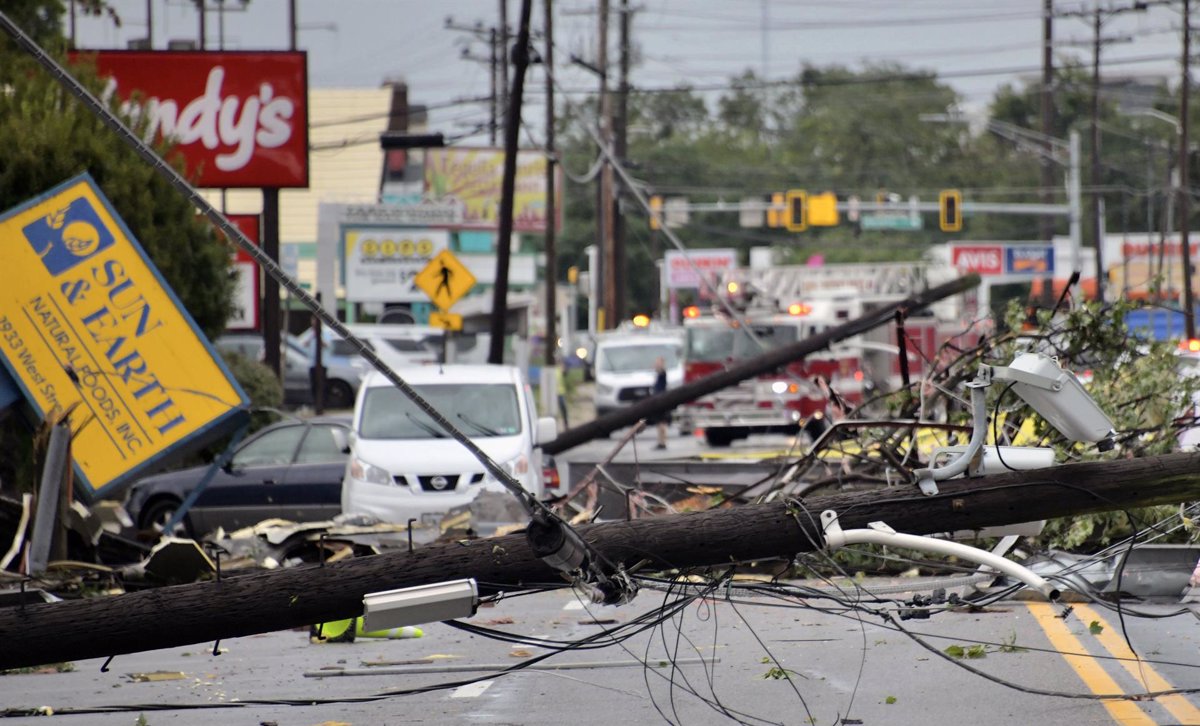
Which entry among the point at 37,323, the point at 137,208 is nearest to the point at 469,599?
the point at 37,323

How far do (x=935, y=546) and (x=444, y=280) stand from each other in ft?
59.9

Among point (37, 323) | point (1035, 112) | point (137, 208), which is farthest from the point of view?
point (1035, 112)

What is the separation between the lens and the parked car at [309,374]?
117 feet

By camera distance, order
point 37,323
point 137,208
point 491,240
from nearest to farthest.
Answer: point 37,323 < point 137,208 < point 491,240

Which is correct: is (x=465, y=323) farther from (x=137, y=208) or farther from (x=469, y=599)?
(x=469, y=599)

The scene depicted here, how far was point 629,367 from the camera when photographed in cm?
3900

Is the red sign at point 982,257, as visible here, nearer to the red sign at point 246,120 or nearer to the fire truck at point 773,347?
the fire truck at point 773,347

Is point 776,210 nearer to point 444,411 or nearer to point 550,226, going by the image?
point 550,226

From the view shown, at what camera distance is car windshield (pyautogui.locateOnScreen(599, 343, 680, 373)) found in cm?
3897

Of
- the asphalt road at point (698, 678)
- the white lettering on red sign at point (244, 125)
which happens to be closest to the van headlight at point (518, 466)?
the asphalt road at point (698, 678)

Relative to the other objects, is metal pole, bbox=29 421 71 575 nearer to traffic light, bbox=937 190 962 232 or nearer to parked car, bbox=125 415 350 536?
parked car, bbox=125 415 350 536

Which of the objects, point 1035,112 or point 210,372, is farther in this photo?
point 1035,112

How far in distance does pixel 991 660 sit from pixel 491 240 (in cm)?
5289

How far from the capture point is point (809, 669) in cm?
842
